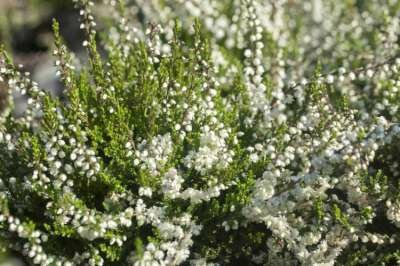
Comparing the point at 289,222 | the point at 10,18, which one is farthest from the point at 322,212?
the point at 10,18

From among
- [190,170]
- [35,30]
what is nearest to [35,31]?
[35,30]

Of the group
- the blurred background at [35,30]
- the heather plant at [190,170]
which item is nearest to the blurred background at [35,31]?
the blurred background at [35,30]

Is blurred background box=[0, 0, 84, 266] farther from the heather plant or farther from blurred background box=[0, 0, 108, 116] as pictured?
the heather plant

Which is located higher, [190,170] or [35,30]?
[35,30]

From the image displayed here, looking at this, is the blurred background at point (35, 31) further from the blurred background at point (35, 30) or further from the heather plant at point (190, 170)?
the heather plant at point (190, 170)

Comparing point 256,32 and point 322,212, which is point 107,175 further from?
point 256,32

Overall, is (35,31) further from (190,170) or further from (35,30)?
(190,170)

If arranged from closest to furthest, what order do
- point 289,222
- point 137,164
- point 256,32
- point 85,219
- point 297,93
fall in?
point 85,219 < point 137,164 < point 289,222 < point 297,93 < point 256,32

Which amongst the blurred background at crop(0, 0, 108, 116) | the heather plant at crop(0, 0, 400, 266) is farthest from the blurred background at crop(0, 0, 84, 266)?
the heather plant at crop(0, 0, 400, 266)
